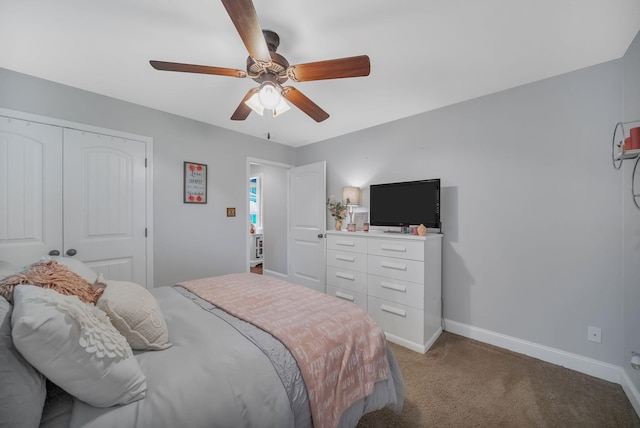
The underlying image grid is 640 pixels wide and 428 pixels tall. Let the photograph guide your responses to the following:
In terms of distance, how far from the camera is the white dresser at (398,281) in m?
2.38

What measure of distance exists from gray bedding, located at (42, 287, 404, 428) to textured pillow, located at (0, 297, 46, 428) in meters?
0.10

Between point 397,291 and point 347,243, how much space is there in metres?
0.77

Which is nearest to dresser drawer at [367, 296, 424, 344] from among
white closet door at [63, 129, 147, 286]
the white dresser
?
the white dresser

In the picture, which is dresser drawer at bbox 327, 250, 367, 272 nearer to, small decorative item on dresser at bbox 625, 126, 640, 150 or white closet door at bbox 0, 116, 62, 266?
small decorative item on dresser at bbox 625, 126, 640, 150

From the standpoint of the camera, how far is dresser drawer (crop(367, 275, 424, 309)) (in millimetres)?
2387

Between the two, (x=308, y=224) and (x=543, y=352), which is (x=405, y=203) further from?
(x=543, y=352)

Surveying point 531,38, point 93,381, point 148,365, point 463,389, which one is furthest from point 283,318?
point 531,38

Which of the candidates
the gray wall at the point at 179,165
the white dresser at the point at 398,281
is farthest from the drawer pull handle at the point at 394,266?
the gray wall at the point at 179,165

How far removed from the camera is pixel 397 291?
8.29 ft

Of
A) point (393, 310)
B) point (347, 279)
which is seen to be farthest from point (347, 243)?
point (393, 310)

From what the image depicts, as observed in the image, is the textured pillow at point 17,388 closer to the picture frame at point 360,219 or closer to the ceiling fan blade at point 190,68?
the ceiling fan blade at point 190,68

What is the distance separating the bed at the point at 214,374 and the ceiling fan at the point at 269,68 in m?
1.31

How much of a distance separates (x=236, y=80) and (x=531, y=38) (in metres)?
2.19

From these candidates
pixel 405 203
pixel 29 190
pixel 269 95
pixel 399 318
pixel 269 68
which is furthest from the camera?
pixel 405 203
